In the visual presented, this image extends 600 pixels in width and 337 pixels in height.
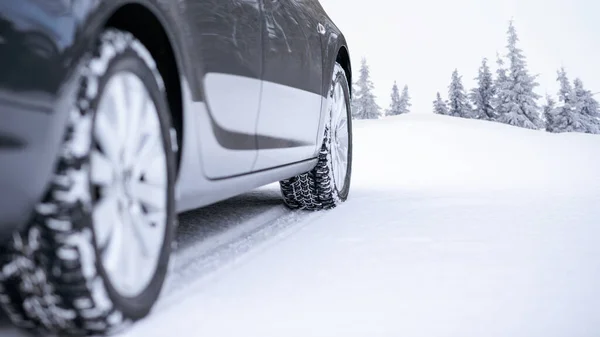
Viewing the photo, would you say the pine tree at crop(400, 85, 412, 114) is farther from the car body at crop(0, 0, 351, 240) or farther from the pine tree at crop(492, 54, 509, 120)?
the car body at crop(0, 0, 351, 240)

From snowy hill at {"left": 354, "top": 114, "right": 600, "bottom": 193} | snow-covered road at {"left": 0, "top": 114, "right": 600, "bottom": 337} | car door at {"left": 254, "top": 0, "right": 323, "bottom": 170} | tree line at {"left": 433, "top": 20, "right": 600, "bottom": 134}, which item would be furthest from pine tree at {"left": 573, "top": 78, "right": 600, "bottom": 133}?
car door at {"left": 254, "top": 0, "right": 323, "bottom": 170}

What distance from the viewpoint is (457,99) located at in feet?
169

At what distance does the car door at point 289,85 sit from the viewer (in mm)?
2385

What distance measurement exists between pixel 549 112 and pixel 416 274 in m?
56.3

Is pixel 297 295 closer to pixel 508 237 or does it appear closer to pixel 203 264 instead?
pixel 203 264

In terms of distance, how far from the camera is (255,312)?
61.6 inches

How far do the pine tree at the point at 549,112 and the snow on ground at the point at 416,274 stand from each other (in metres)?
53.0

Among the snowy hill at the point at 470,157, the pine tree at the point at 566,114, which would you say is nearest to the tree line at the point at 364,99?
the pine tree at the point at 566,114

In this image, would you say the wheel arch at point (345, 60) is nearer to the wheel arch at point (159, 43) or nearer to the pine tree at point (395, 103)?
the wheel arch at point (159, 43)

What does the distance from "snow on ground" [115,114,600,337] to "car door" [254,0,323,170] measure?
42 centimetres

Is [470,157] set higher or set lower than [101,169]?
lower

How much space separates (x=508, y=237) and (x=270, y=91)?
121 centimetres

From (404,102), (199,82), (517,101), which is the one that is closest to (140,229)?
(199,82)

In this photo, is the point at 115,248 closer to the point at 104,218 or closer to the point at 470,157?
the point at 104,218
